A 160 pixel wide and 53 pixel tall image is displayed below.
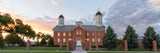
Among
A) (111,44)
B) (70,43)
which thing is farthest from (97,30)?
(70,43)

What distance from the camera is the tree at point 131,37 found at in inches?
990

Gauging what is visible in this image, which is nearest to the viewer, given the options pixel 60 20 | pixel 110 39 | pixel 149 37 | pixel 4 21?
pixel 149 37

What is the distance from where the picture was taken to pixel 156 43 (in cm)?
2408

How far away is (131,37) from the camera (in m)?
25.8

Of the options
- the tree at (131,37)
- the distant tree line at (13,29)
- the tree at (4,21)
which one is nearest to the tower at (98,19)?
the tree at (131,37)

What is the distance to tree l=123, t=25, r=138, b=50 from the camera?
82.5 feet

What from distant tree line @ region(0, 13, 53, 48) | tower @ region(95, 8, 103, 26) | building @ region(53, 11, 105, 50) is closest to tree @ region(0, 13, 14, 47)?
distant tree line @ region(0, 13, 53, 48)

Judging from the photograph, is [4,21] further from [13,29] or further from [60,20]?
[60,20]

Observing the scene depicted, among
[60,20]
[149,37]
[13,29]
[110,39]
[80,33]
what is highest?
[60,20]

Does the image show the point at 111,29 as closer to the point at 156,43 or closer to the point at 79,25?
the point at 156,43

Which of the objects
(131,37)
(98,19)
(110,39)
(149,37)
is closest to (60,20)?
(98,19)

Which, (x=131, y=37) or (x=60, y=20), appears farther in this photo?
(x=60, y=20)

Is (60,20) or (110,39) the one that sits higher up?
(60,20)

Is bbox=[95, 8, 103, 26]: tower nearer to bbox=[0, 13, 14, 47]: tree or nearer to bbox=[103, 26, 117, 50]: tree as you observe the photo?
bbox=[103, 26, 117, 50]: tree
